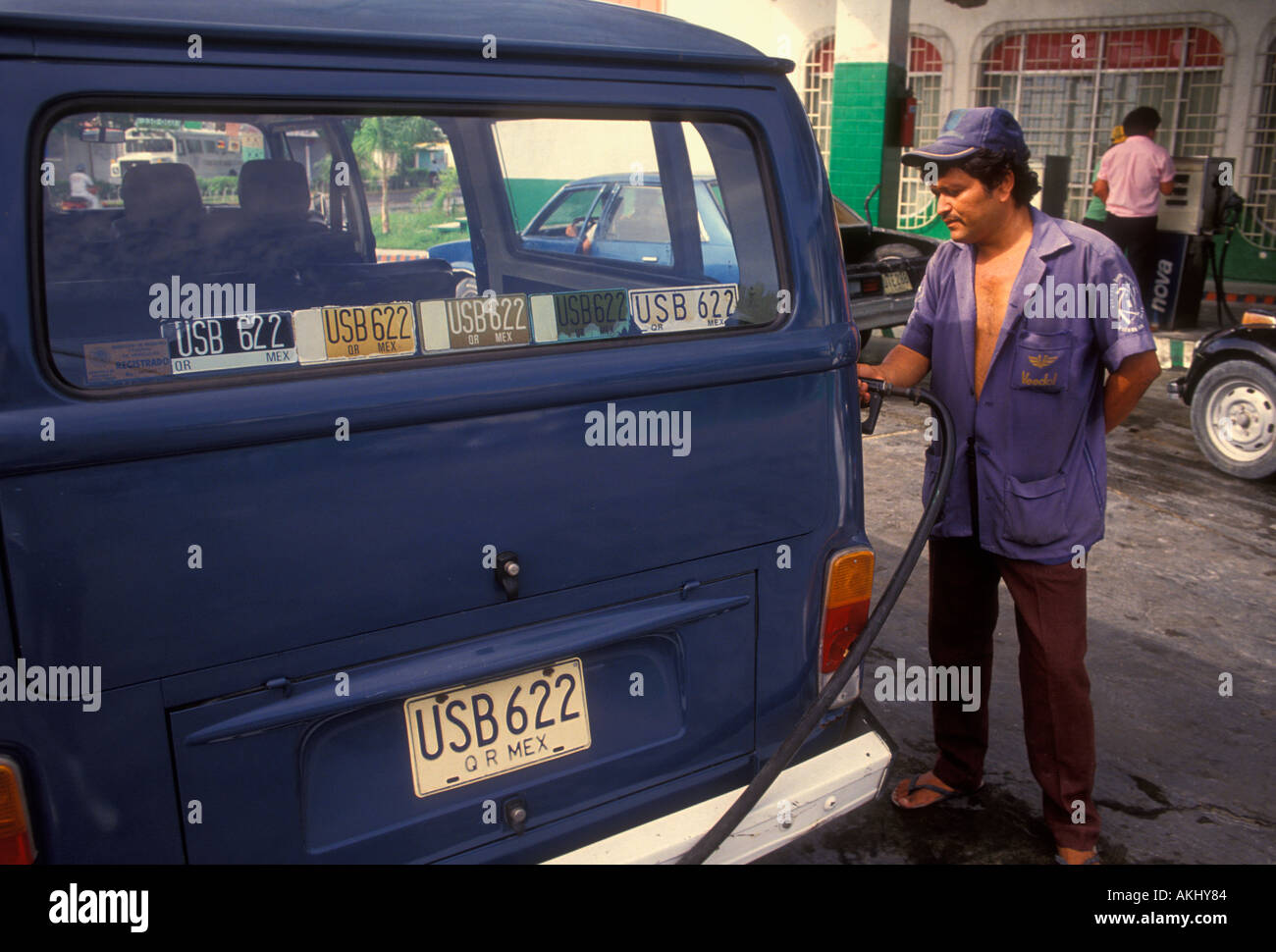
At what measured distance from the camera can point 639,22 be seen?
2.24m

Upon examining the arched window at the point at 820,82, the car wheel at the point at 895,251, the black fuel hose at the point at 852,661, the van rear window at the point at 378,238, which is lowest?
the black fuel hose at the point at 852,661

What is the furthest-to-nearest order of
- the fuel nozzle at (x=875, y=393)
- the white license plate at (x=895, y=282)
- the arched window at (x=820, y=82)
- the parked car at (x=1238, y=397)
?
the arched window at (x=820, y=82), the white license plate at (x=895, y=282), the parked car at (x=1238, y=397), the fuel nozzle at (x=875, y=393)

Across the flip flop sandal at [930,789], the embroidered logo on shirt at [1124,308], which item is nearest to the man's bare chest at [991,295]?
the embroidered logo on shirt at [1124,308]

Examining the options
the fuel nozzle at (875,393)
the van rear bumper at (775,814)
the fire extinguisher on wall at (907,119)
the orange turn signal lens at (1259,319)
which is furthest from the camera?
the fire extinguisher on wall at (907,119)

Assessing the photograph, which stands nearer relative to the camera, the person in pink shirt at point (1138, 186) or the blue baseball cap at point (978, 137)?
the blue baseball cap at point (978, 137)

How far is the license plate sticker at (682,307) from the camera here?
2.24 meters

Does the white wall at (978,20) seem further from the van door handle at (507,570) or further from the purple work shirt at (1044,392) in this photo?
the van door handle at (507,570)

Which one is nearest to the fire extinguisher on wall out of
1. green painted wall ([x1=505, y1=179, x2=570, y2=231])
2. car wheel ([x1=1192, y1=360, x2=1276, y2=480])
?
car wheel ([x1=1192, y1=360, x2=1276, y2=480])

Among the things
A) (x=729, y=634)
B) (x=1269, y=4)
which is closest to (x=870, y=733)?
(x=729, y=634)

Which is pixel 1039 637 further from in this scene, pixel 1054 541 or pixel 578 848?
pixel 578 848

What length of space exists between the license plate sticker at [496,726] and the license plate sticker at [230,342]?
67cm

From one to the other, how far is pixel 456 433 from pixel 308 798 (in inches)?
27.7

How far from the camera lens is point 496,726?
6.81 feet

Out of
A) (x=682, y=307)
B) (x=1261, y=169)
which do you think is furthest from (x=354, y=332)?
(x=1261, y=169)
